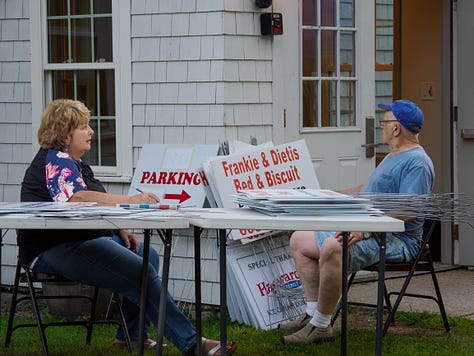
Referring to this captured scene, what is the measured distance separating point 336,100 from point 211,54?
3.83 feet

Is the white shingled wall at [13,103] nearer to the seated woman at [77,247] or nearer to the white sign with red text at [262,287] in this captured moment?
the white sign with red text at [262,287]

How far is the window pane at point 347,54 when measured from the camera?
7.95 metres

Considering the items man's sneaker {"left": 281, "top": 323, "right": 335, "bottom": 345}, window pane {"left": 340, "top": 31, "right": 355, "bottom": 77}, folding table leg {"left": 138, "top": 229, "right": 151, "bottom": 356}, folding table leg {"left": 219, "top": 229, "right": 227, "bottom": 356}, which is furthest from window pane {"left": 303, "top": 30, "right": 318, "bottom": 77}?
folding table leg {"left": 219, "top": 229, "right": 227, "bottom": 356}

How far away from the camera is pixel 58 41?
8.18 m

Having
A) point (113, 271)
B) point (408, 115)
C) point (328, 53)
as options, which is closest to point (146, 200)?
point (113, 271)

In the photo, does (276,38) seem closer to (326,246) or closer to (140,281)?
(326,246)

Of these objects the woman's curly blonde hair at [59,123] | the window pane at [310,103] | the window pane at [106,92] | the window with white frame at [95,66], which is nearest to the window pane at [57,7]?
the window with white frame at [95,66]

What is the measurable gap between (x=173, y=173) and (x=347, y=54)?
1.70m

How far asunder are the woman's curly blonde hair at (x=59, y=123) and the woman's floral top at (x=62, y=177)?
116 millimetres

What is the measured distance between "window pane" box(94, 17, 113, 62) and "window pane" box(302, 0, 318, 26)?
4.75 ft

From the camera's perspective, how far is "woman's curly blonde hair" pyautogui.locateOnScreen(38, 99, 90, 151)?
5531mm

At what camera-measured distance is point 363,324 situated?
22.1 feet

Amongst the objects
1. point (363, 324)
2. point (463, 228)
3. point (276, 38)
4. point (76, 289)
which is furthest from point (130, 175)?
point (463, 228)

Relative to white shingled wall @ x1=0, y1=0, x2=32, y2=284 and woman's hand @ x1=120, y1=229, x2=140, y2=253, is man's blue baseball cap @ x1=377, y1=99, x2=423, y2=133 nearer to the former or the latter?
woman's hand @ x1=120, y1=229, x2=140, y2=253
